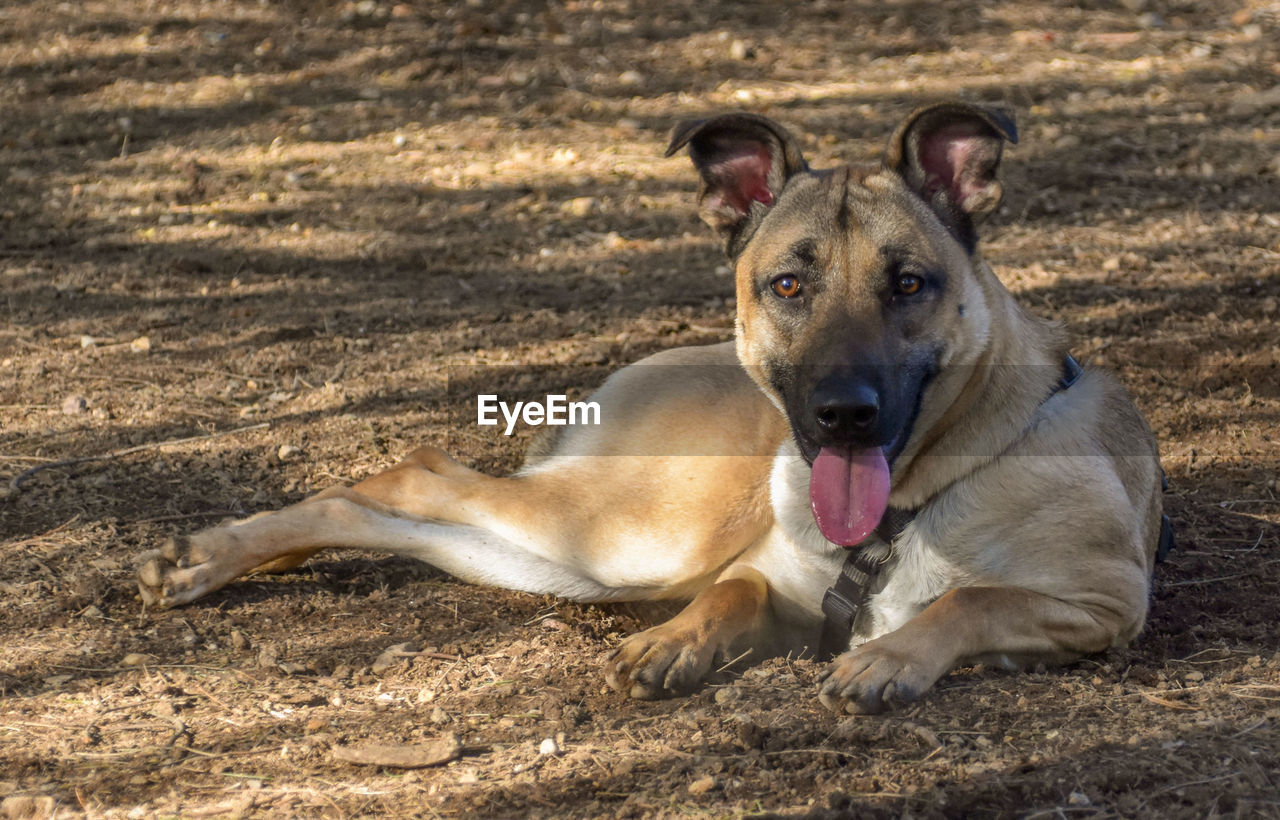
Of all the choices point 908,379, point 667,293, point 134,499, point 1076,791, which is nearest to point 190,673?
point 134,499

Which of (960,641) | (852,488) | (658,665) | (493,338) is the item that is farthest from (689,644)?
(493,338)

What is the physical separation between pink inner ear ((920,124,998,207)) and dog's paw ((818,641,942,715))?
1.41 meters

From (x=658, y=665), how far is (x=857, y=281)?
1.20 metres

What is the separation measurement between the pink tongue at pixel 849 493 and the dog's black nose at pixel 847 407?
6.6 inches

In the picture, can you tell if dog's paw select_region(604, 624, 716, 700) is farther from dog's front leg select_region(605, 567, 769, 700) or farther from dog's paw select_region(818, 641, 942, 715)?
dog's paw select_region(818, 641, 942, 715)

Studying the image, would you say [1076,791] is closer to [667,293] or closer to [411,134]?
→ [667,293]

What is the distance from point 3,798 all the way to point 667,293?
Result: 4818 mm

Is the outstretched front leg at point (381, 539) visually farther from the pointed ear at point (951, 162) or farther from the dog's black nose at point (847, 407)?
the pointed ear at point (951, 162)

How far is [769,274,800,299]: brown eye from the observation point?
146 inches

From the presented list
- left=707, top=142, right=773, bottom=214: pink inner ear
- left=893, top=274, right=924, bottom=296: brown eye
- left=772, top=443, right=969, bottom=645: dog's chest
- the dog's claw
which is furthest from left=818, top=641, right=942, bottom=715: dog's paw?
the dog's claw

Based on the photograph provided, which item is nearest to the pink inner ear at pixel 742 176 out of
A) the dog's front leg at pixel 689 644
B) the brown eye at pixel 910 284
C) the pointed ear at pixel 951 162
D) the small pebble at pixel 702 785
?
the pointed ear at pixel 951 162

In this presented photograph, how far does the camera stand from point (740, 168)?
13.4 feet

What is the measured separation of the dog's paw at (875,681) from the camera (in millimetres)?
3123

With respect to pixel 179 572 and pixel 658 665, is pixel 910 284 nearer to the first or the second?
pixel 658 665
